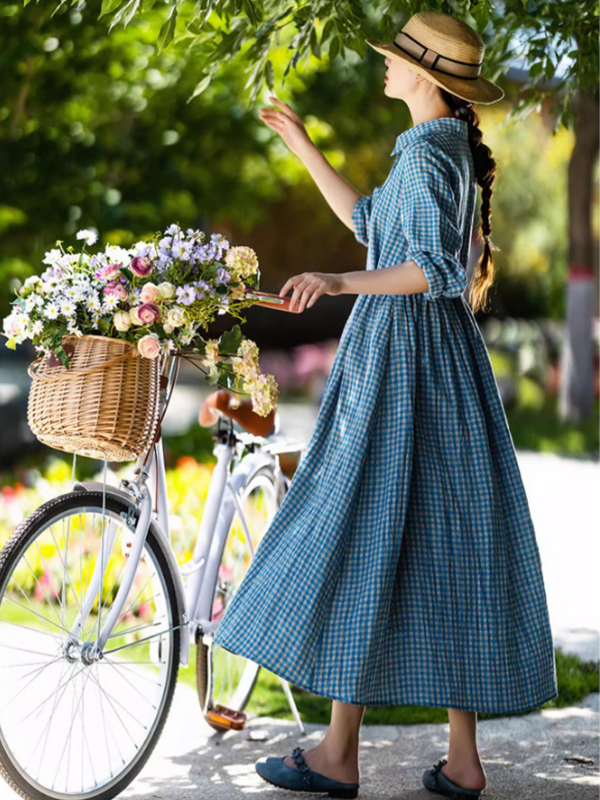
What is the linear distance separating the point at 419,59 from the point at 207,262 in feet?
2.59

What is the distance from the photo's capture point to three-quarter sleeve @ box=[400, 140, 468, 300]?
2725 millimetres

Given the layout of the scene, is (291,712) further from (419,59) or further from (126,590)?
(419,59)

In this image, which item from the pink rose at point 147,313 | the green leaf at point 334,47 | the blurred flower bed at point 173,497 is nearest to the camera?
the pink rose at point 147,313

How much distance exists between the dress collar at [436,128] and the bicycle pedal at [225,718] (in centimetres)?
172

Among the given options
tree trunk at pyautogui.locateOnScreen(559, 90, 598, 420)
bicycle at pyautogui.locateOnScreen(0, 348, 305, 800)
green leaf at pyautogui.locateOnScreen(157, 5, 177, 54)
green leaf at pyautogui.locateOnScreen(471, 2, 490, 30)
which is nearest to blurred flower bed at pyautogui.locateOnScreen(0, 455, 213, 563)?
bicycle at pyautogui.locateOnScreen(0, 348, 305, 800)

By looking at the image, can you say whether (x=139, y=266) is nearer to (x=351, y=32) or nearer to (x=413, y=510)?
(x=413, y=510)

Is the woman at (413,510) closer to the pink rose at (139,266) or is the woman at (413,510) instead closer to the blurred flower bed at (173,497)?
the pink rose at (139,266)

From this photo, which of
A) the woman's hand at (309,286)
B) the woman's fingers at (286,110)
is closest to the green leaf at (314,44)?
the woman's fingers at (286,110)

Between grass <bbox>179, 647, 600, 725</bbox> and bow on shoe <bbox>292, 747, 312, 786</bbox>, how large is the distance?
695 mm

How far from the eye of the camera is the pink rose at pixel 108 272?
2611mm

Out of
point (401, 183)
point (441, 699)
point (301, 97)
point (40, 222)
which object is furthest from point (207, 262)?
point (301, 97)

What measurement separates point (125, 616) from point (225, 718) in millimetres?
500

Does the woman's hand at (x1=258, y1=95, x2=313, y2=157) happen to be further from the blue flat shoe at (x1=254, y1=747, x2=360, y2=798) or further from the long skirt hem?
the blue flat shoe at (x1=254, y1=747, x2=360, y2=798)

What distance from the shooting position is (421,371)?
2.86 metres
